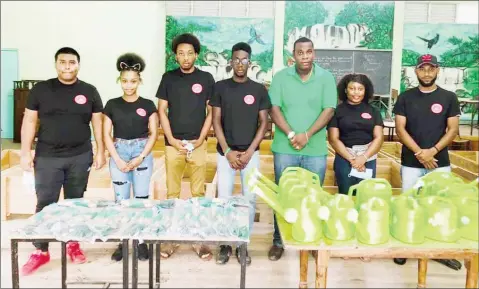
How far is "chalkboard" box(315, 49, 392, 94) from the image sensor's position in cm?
1166

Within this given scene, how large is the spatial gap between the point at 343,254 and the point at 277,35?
32.3ft

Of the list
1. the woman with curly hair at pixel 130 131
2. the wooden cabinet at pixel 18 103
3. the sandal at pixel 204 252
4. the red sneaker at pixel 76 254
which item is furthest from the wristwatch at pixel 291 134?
the wooden cabinet at pixel 18 103

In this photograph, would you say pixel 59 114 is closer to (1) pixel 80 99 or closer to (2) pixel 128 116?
(1) pixel 80 99

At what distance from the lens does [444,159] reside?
134 inches

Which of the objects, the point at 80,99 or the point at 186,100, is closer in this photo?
the point at 80,99

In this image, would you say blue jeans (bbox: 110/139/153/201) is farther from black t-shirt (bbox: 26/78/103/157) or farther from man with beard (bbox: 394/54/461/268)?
man with beard (bbox: 394/54/461/268)

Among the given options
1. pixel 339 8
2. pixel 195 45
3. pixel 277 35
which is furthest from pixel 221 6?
pixel 195 45

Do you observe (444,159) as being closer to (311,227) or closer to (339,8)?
(311,227)

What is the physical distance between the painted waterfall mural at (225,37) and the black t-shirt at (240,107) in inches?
328

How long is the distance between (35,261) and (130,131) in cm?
103

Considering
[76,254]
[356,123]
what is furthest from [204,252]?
[356,123]

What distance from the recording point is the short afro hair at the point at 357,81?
3.40m

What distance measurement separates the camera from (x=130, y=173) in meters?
3.36

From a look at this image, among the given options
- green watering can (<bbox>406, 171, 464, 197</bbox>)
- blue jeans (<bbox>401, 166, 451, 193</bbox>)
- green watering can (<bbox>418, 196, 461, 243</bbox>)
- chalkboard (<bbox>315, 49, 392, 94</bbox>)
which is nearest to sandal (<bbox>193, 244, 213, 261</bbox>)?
blue jeans (<bbox>401, 166, 451, 193</bbox>)
